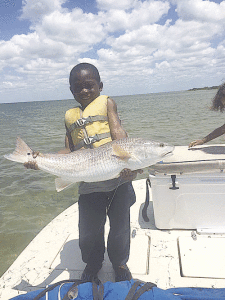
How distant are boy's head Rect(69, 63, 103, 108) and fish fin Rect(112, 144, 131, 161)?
0.69 meters

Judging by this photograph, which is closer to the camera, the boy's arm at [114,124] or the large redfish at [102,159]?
the large redfish at [102,159]

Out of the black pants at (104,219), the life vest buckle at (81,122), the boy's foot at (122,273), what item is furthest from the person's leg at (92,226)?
the life vest buckle at (81,122)

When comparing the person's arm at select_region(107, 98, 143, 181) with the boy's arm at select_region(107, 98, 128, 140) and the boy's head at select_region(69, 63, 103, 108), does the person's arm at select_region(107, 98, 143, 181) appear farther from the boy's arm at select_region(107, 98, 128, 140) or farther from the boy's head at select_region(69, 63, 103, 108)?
the boy's head at select_region(69, 63, 103, 108)

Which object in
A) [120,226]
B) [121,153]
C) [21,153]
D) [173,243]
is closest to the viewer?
[121,153]

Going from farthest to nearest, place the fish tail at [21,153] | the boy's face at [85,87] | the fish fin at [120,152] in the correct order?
the fish tail at [21,153]
the boy's face at [85,87]
the fish fin at [120,152]

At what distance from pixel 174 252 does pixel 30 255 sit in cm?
201

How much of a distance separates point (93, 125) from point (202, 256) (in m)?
2.15

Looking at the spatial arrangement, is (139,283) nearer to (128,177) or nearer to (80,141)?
(128,177)

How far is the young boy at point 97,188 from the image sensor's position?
2646mm

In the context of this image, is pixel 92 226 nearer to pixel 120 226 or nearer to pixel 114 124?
pixel 120 226

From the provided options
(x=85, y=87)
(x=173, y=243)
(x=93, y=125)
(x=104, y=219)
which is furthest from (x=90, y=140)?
(x=173, y=243)

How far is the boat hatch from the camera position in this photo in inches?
111

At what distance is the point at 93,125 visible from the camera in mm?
2725

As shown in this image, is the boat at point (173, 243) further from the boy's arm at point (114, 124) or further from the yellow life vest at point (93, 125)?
the yellow life vest at point (93, 125)
